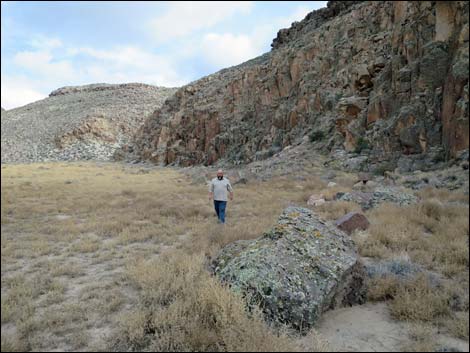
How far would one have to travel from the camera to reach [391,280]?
4656 mm

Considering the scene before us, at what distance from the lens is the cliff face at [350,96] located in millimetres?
15273

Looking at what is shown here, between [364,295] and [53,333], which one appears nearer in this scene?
[53,333]

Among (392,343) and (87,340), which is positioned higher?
(87,340)

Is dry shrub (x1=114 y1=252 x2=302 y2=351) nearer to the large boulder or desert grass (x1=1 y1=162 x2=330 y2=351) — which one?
desert grass (x1=1 y1=162 x2=330 y2=351)

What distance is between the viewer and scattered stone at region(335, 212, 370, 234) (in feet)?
24.9

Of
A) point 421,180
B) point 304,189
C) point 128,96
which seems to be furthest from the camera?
point 128,96

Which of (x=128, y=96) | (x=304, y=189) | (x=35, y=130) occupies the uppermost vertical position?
(x=128, y=96)

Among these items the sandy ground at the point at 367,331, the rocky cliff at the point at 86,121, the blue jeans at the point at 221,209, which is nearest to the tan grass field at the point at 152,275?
the sandy ground at the point at 367,331

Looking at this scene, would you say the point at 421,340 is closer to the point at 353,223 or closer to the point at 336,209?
the point at 353,223

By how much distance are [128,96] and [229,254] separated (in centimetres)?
9110

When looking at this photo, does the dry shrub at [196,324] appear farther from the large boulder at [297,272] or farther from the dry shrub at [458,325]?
the dry shrub at [458,325]

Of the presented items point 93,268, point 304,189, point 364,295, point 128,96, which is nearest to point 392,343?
point 364,295

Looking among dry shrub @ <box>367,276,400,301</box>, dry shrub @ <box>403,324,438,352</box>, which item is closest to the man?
dry shrub @ <box>367,276,400,301</box>

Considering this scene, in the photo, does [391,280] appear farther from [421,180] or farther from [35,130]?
[35,130]
